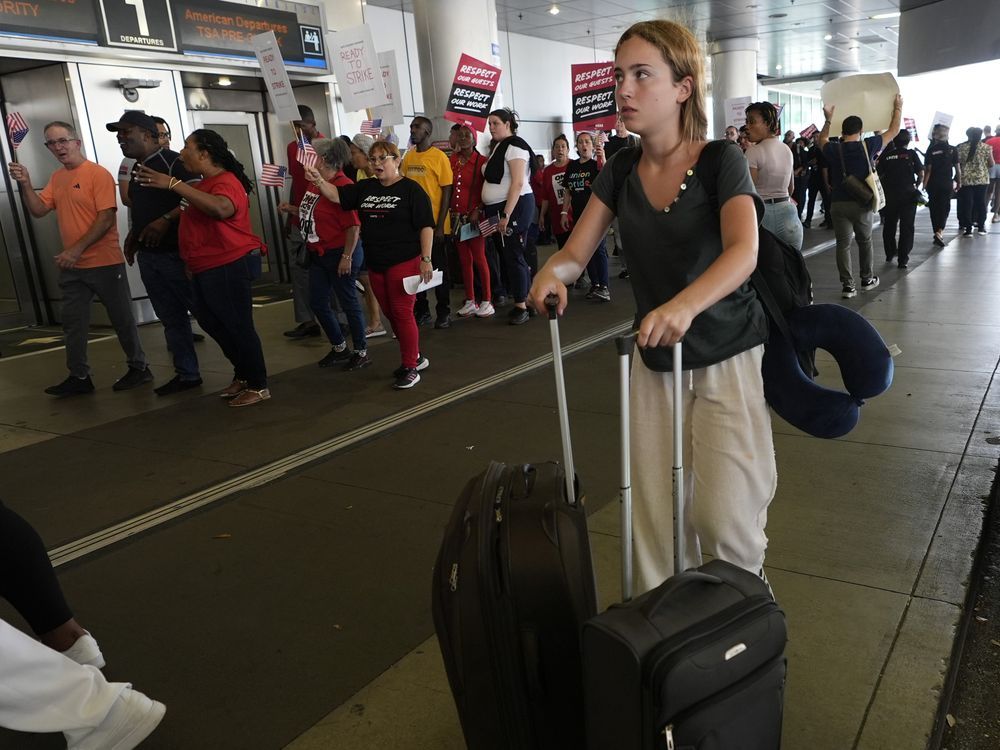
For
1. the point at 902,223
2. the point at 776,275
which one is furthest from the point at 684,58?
the point at 902,223

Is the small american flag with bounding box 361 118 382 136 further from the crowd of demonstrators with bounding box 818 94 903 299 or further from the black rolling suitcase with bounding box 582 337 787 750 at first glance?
the black rolling suitcase with bounding box 582 337 787 750

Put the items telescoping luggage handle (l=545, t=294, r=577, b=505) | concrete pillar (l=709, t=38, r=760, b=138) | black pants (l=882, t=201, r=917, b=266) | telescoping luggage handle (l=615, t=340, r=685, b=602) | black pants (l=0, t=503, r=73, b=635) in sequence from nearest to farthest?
telescoping luggage handle (l=615, t=340, r=685, b=602), telescoping luggage handle (l=545, t=294, r=577, b=505), black pants (l=0, t=503, r=73, b=635), black pants (l=882, t=201, r=917, b=266), concrete pillar (l=709, t=38, r=760, b=138)

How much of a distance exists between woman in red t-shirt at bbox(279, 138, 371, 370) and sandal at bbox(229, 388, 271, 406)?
96 centimetres

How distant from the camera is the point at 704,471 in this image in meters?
2.01

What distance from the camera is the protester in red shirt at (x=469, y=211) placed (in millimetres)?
8203

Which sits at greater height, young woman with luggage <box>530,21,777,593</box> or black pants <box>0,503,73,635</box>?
young woman with luggage <box>530,21,777,593</box>

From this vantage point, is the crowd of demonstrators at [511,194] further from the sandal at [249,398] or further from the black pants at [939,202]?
the black pants at [939,202]

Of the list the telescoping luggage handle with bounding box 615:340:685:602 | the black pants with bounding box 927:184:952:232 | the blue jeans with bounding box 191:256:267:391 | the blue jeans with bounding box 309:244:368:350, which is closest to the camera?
the telescoping luggage handle with bounding box 615:340:685:602

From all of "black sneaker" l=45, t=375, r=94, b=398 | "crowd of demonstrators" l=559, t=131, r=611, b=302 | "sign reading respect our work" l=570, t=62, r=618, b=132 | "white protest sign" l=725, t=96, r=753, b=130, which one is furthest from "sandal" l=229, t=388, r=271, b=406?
"white protest sign" l=725, t=96, r=753, b=130

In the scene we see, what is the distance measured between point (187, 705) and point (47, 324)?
29.5 feet

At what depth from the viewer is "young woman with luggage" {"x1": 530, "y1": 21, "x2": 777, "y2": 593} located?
183 cm

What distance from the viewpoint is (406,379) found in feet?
19.3

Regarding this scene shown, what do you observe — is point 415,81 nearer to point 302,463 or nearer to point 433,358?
point 433,358

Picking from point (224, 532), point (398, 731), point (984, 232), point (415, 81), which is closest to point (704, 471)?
point (398, 731)
